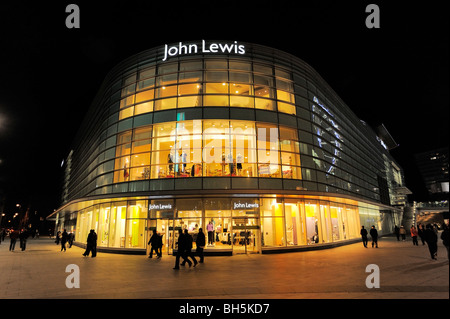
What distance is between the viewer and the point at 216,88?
22.7 meters

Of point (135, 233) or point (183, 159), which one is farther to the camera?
point (183, 159)

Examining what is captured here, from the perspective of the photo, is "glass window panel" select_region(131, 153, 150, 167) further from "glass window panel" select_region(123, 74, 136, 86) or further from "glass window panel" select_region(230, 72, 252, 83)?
"glass window panel" select_region(230, 72, 252, 83)

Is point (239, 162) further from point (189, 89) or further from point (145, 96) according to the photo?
point (145, 96)

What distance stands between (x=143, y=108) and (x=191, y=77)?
5165 millimetres

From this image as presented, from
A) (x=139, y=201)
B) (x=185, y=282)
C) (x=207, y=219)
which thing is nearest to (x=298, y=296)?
(x=185, y=282)

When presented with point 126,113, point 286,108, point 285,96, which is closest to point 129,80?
point 126,113

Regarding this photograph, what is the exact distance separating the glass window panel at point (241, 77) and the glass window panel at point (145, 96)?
7.29m

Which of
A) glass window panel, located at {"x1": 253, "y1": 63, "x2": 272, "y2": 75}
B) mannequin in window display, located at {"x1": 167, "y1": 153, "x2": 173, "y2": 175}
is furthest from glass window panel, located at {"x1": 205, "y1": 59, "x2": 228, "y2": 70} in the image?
mannequin in window display, located at {"x1": 167, "y1": 153, "x2": 173, "y2": 175}

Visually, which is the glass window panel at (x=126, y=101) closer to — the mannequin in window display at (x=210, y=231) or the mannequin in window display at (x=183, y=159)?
the mannequin in window display at (x=183, y=159)

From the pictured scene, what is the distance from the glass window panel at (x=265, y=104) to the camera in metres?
22.9

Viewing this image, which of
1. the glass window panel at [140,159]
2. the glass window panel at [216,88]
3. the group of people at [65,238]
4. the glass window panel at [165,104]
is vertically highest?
the glass window panel at [216,88]

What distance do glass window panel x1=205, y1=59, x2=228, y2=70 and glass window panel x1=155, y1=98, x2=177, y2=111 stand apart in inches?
170

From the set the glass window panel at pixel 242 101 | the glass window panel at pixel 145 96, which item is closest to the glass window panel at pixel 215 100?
the glass window panel at pixel 242 101
